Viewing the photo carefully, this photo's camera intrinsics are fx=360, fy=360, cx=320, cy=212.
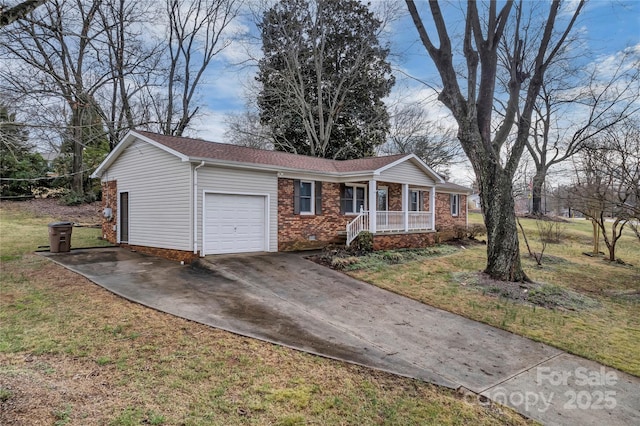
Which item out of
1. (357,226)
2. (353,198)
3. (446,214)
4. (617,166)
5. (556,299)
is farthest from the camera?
(446,214)

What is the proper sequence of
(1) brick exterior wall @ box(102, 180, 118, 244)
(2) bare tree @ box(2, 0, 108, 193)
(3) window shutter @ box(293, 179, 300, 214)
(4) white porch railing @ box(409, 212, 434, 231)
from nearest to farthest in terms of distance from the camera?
A: 1. (2) bare tree @ box(2, 0, 108, 193)
2. (3) window shutter @ box(293, 179, 300, 214)
3. (1) brick exterior wall @ box(102, 180, 118, 244)
4. (4) white porch railing @ box(409, 212, 434, 231)

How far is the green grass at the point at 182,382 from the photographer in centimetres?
346

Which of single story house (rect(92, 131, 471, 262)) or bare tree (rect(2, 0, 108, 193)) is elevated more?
bare tree (rect(2, 0, 108, 193))

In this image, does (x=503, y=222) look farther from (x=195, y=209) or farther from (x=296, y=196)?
(x=195, y=209)

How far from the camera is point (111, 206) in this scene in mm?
14250

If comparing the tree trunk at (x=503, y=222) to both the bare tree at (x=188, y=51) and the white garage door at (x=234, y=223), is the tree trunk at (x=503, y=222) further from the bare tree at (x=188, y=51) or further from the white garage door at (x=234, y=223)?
the bare tree at (x=188, y=51)

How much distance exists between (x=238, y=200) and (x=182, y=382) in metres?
8.15

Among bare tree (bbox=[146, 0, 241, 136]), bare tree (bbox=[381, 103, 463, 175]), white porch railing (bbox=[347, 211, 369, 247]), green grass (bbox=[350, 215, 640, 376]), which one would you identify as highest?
bare tree (bbox=[146, 0, 241, 136])

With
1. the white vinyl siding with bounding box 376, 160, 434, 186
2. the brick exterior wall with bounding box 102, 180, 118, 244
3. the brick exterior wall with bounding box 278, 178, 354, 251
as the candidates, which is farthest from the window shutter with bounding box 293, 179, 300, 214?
→ the brick exterior wall with bounding box 102, 180, 118, 244

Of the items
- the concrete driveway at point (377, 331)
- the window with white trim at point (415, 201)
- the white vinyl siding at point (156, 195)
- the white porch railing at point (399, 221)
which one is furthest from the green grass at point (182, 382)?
the window with white trim at point (415, 201)

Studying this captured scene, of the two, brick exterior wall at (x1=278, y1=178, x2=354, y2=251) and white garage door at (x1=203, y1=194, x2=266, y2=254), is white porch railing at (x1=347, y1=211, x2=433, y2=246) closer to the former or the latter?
brick exterior wall at (x1=278, y1=178, x2=354, y2=251)

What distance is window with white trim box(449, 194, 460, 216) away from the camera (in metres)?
22.7

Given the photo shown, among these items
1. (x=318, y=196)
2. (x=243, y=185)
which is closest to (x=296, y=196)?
(x=318, y=196)

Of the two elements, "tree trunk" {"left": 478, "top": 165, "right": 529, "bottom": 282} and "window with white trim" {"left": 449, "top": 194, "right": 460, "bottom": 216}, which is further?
"window with white trim" {"left": 449, "top": 194, "right": 460, "bottom": 216}
